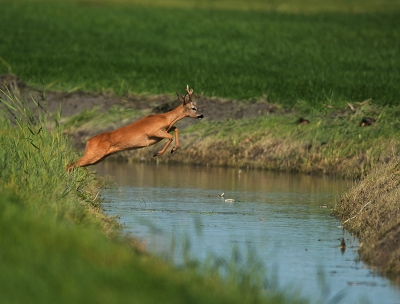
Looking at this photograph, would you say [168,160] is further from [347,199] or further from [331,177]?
[347,199]

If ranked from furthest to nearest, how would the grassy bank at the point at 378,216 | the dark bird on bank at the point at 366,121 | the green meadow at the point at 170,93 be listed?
the dark bird on bank at the point at 366,121
the grassy bank at the point at 378,216
the green meadow at the point at 170,93

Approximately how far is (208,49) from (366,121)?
618 inches

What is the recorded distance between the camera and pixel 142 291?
26.3 ft

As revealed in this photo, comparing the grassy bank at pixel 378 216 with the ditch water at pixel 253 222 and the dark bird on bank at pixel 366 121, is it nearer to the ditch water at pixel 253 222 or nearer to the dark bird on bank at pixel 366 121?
the ditch water at pixel 253 222

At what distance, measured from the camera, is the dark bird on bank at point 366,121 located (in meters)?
23.9

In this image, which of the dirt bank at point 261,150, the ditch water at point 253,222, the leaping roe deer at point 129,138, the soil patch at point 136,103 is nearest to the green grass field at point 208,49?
the soil patch at point 136,103

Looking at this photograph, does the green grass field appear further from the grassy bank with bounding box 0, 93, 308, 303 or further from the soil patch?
the grassy bank with bounding box 0, 93, 308, 303

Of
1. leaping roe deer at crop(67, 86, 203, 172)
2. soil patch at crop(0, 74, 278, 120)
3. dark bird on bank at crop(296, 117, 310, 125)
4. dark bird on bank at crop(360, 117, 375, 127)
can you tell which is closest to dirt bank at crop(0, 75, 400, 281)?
soil patch at crop(0, 74, 278, 120)

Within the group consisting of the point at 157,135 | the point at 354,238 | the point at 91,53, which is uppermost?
the point at 91,53

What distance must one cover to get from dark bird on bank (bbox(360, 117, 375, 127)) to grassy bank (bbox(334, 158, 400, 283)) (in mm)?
7469

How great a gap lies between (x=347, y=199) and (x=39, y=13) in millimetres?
35274

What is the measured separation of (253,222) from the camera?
51.5 ft

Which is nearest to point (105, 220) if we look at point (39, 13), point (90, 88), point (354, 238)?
point (354, 238)

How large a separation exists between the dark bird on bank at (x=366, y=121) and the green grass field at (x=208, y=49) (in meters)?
2.67
